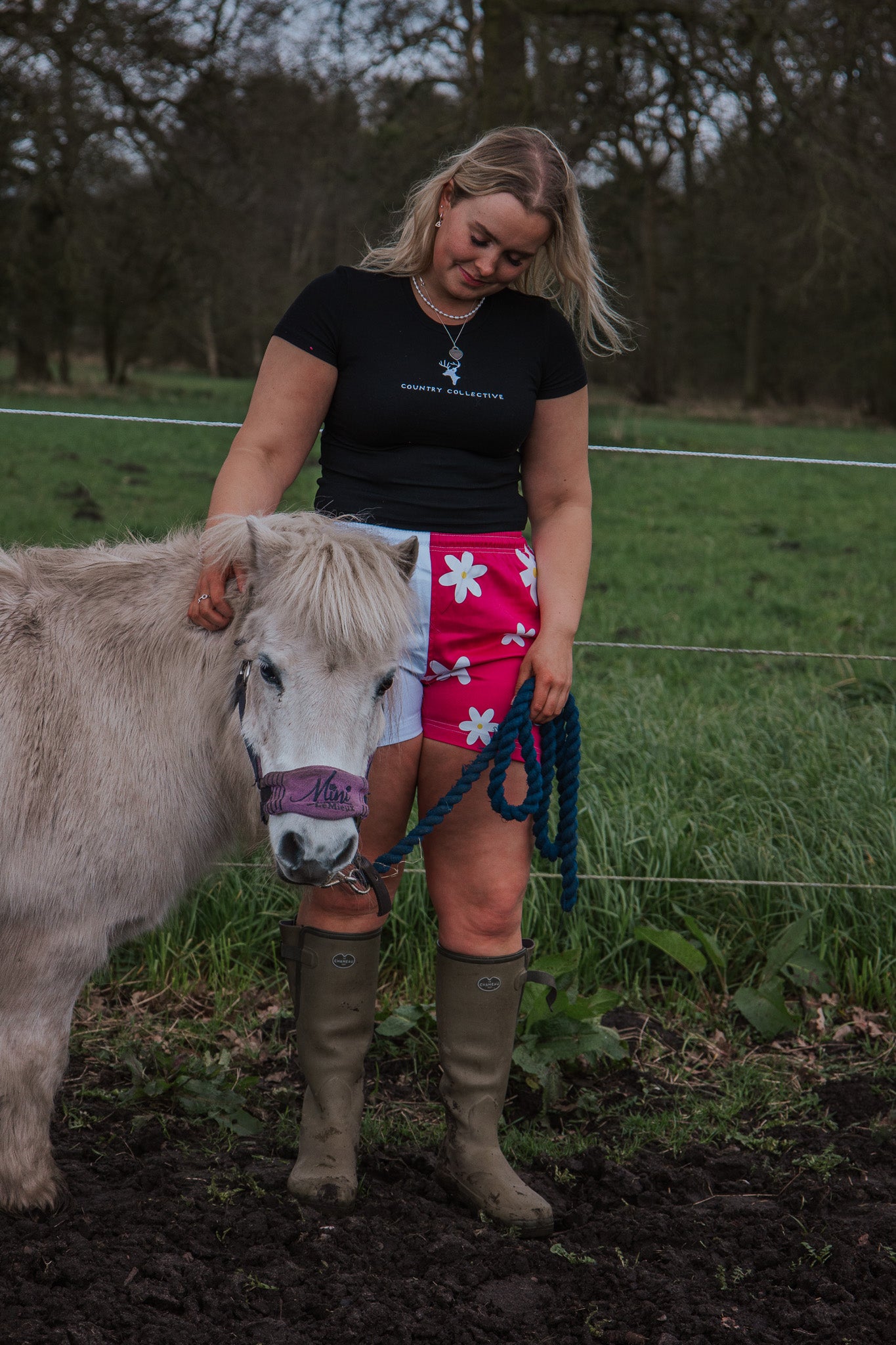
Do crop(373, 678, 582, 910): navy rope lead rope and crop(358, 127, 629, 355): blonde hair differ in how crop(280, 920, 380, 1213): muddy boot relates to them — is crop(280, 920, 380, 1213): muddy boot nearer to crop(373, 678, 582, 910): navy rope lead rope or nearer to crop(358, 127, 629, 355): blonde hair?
crop(373, 678, 582, 910): navy rope lead rope

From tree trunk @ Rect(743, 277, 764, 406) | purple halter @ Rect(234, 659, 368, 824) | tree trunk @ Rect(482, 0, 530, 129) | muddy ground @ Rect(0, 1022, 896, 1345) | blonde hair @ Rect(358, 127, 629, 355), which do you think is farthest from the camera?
tree trunk @ Rect(743, 277, 764, 406)

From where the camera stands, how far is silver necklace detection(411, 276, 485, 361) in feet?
6.96

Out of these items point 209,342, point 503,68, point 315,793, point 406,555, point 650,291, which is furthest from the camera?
point 209,342

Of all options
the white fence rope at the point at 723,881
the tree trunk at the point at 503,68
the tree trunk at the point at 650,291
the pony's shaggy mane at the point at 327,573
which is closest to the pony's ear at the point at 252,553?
the pony's shaggy mane at the point at 327,573

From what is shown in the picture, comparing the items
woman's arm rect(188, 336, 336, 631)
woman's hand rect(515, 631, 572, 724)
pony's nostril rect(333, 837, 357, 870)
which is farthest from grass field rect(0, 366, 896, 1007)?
pony's nostril rect(333, 837, 357, 870)

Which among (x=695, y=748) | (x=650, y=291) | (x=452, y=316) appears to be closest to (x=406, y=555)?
(x=452, y=316)

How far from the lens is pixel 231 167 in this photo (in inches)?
700

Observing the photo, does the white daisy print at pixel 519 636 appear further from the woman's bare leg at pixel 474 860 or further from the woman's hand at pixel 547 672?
the woman's bare leg at pixel 474 860

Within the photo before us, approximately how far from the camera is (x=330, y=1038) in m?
2.34

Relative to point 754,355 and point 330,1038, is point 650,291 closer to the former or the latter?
point 754,355

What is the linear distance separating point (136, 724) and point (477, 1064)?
106 cm

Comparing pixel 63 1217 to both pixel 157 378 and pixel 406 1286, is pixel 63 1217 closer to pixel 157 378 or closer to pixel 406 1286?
pixel 406 1286

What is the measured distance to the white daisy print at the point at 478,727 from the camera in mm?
2201

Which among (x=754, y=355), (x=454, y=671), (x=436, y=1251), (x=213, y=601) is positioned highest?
(x=754, y=355)
